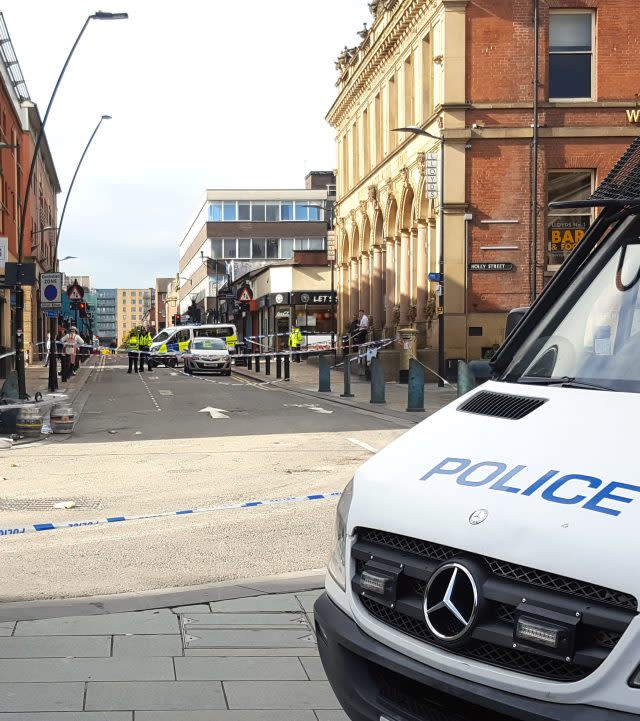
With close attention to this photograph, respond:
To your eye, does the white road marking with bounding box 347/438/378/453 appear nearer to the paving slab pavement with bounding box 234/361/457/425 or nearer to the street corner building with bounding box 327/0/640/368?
the paving slab pavement with bounding box 234/361/457/425

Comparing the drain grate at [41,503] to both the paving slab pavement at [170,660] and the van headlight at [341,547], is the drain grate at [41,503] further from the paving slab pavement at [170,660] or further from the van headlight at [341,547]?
the van headlight at [341,547]

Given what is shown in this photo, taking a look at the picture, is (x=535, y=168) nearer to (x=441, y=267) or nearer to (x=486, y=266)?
(x=486, y=266)

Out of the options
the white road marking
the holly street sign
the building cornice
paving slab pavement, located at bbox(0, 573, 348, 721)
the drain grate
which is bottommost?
the white road marking

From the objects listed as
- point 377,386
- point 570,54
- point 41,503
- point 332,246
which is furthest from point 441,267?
point 41,503

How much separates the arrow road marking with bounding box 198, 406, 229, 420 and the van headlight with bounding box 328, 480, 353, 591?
56.5 feet

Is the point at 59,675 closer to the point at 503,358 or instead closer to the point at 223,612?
the point at 223,612

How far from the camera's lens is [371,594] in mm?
3307

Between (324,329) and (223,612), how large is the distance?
62.0m

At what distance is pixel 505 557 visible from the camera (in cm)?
290

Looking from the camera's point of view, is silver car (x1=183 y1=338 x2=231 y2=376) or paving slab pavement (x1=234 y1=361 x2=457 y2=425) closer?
paving slab pavement (x1=234 y1=361 x2=457 y2=425)

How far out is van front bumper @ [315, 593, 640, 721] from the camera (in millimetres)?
2752

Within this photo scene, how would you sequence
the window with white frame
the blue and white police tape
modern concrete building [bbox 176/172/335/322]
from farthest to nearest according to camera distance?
modern concrete building [bbox 176/172/335/322] < the window with white frame < the blue and white police tape

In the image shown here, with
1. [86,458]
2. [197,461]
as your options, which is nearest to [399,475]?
[197,461]

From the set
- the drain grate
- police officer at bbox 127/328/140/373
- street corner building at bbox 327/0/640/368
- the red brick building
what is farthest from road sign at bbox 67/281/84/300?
the drain grate
